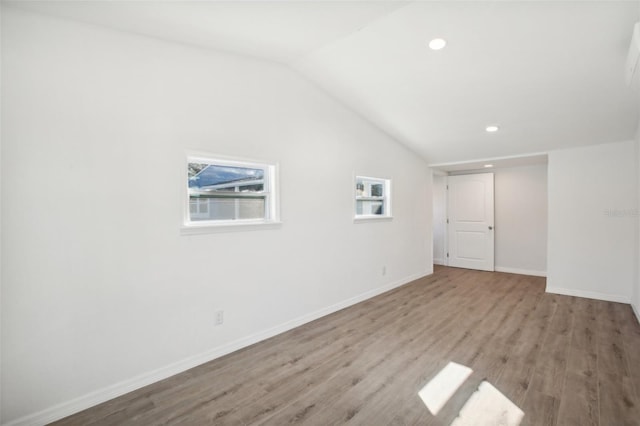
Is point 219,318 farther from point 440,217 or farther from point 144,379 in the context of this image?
point 440,217

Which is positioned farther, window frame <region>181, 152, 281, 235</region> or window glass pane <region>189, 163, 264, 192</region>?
window glass pane <region>189, 163, 264, 192</region>

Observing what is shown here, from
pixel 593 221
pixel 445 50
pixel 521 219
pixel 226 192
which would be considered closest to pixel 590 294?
pixel 593 221

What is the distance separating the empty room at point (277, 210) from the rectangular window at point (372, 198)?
0.22 metres

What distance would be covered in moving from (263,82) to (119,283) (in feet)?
7.16

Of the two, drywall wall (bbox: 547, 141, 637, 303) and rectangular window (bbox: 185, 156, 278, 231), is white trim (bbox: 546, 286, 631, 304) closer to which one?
drywall wall (bbox: 547, 141, 637, 303)

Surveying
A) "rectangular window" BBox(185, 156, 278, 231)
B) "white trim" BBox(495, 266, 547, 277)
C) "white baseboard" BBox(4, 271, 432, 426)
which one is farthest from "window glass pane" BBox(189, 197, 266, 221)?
"white trim" BBox(495, 266, 547, 277)

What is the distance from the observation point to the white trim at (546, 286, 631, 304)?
13.4 feet

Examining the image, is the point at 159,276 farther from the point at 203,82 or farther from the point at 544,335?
the point at 544,335

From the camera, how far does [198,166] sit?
264 cm

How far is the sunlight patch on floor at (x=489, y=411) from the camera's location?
1848 mm

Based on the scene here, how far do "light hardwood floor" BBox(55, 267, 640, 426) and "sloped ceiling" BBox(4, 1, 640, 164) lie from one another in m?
2.41

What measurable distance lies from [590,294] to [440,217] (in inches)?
119

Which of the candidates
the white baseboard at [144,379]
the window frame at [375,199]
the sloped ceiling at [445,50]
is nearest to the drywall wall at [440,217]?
the window frame at [375,199]

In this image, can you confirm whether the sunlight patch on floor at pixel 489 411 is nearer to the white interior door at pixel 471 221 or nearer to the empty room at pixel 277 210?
the empty room at pixel 277 210
